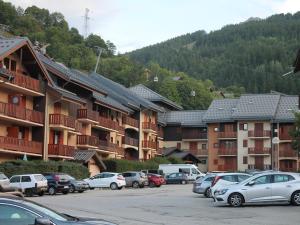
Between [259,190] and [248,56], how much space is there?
469ft

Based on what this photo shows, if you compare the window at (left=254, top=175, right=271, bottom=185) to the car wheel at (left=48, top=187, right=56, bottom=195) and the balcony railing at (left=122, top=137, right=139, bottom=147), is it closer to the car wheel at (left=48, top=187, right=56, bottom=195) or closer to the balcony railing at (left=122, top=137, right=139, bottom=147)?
the car wheel at (left=48, top=187, right=56, bottom=195)

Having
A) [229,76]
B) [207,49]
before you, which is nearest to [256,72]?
[229,76]

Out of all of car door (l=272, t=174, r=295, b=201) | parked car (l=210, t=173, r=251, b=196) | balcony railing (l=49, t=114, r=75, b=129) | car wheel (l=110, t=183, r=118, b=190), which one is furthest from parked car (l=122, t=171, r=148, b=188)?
car door (l=272, t=174, r=295, b=201)

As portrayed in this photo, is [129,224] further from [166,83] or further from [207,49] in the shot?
[207,49]

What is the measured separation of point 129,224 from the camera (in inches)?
802

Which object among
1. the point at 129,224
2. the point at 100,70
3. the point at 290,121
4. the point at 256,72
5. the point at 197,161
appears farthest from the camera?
the point at 256,72

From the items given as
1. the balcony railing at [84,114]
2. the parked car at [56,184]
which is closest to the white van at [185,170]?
the balcony railing at [84,114]

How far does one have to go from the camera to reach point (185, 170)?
69.4 meters

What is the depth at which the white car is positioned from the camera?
52562 millimetres

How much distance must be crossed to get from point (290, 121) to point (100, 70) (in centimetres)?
4671

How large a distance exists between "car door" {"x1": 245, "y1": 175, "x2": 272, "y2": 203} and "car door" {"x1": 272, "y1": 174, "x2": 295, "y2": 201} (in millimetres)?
226

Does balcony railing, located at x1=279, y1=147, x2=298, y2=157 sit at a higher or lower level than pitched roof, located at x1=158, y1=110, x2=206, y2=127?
lower

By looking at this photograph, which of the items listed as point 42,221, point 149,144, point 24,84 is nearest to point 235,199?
point 42,221

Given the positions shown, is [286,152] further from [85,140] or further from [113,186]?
[113,186]
